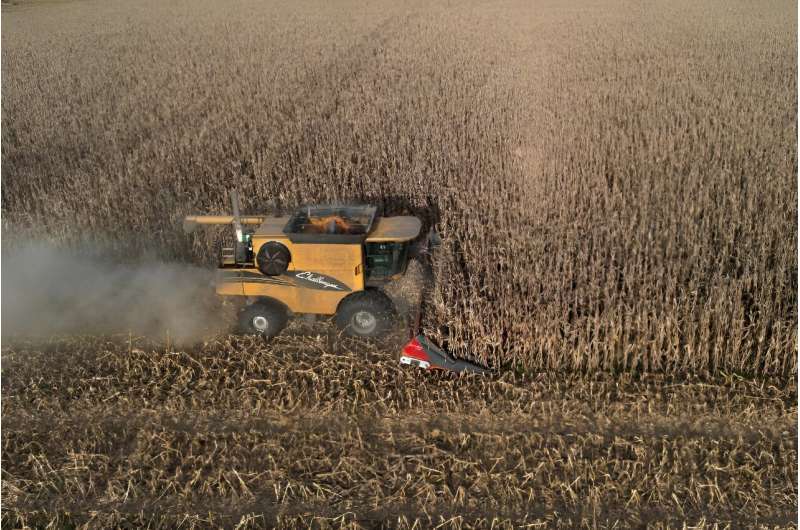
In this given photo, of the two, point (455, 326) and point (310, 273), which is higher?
point (310, 273)

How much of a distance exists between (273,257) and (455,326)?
1.98m

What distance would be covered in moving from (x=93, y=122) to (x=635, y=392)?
1319cm

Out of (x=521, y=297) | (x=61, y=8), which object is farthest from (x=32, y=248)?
(x=61, y=8)

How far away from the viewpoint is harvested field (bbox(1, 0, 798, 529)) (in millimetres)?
5379

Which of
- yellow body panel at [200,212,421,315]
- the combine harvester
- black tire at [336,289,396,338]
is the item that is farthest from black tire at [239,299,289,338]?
black tire at [336,289,396,338]

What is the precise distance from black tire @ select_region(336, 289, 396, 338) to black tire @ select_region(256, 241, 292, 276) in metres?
0.74

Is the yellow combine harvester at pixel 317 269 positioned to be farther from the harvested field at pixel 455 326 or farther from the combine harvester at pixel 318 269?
the harvested field at pixel 455 326

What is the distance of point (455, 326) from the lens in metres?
7.17

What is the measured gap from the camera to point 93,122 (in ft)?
50.1

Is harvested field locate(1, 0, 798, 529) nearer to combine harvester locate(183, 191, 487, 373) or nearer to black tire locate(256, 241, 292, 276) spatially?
combine harvester locate(183, 191, 487, 373)

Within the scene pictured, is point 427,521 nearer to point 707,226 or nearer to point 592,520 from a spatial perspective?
point 592,520

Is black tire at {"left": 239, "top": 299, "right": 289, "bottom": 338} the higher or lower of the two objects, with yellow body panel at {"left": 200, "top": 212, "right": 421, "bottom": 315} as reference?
lower

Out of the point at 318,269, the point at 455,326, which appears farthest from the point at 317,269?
the point at 455,326

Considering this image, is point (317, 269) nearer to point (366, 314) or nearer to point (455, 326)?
point (366, 314)
